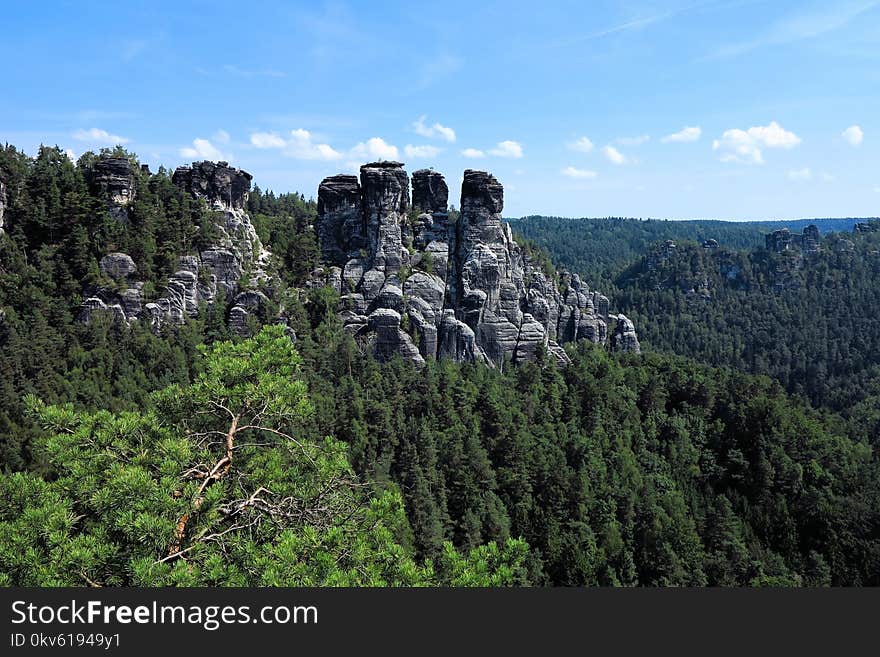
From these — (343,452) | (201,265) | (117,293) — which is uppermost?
(201,265)

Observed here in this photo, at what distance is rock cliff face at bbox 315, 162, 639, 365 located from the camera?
6906cm

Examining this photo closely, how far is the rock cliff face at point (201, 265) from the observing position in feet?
196

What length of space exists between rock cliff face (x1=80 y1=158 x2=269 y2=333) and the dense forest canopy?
178 centimetres

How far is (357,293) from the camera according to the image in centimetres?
7169

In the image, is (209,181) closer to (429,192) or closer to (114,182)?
(114,182)

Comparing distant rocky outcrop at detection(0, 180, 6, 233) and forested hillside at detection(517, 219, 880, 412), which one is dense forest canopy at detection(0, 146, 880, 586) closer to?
distant rocky outcrop at detection(0, 180, 6, 233)

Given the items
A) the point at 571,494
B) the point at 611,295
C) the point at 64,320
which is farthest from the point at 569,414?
the point at 611,295

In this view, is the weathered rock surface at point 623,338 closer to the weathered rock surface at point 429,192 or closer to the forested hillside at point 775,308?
the weathered rock surface at point 429,192

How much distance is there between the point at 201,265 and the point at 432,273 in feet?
91.6

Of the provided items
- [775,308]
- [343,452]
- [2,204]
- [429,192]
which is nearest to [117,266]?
[2,204]

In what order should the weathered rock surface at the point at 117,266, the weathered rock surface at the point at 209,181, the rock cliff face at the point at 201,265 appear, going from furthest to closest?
the weathered rock surface at the point at 209,181 < the weathered rock surface at the point at 117,266 < the rock cliff face at the point at 201,265

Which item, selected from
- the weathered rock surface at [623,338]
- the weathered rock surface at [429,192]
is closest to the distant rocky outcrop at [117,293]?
the weathered rock surface at [429,192]

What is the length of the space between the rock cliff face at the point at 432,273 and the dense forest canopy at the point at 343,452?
326 cm

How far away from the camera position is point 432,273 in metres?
74.3
